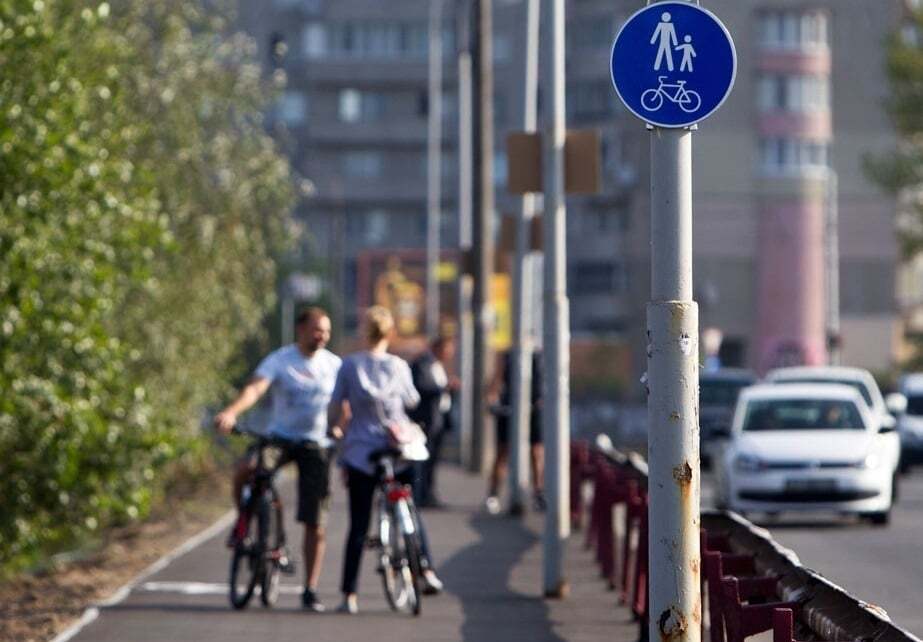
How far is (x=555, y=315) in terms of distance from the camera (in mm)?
16391

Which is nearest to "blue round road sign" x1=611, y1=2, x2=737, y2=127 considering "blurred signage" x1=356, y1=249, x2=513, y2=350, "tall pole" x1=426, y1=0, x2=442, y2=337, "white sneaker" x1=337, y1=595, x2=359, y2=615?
"white sneaker" x1=337, y1=595, x2=359, y2=615

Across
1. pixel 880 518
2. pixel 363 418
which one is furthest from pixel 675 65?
pixel 880 518

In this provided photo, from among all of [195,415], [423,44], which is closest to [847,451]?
[195,415]

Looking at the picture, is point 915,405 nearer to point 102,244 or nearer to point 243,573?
point 102,244

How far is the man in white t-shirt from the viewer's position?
14.8 m

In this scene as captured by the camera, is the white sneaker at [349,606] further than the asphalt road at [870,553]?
No

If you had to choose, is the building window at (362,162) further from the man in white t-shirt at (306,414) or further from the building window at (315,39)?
the man in white t-shirt at (306,414)

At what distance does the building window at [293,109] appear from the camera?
373 feet

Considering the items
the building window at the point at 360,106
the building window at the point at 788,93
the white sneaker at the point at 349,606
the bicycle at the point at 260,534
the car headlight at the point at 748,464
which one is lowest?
the white sneaker at the point at 349,606

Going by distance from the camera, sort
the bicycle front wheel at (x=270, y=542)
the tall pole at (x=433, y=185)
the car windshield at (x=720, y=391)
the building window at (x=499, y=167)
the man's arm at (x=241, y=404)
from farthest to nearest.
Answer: the building window at (x=499, y=167) → the tall pole at (x=433, y=185) → the car windshield at (x=720, y=391) → the bicycle front wheel at (x=270, y=542) → the man's arm at (x=241, y=404)

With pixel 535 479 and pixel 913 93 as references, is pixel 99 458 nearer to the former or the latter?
pixel 535 479

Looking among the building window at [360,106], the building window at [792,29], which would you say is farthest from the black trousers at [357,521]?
the building window at [360,106]

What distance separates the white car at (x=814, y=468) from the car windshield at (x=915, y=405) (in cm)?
1691

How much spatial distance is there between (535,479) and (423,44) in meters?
83.7
